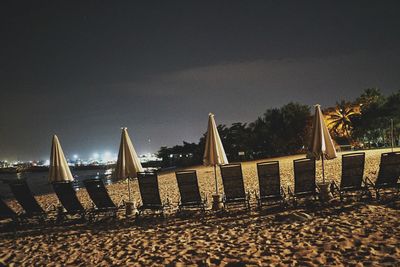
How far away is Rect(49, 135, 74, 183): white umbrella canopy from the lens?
8867mm

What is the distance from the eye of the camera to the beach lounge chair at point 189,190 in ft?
23.3

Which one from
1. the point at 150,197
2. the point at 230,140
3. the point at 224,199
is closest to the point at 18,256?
the point at 150,197

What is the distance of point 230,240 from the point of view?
5.18 m

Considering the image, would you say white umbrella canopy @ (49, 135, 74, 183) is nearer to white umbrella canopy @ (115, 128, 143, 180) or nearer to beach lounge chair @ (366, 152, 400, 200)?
white umbrella canopy @ (115, 128, 143, 180)

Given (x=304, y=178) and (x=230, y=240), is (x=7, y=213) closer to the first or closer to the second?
(x=230, y=240)

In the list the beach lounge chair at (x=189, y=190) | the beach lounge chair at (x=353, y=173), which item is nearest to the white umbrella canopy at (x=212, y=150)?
the beach lounge chair at (x=189, y=190)

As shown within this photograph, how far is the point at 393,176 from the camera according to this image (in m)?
6.82

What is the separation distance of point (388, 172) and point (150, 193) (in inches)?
198

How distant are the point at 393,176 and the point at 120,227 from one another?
5.78m

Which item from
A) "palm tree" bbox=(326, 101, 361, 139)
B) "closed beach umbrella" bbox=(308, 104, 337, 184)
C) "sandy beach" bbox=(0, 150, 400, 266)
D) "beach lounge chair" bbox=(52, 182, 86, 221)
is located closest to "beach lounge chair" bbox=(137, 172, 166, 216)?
"sandy beach" bbox=(0, 150, 400, 266)

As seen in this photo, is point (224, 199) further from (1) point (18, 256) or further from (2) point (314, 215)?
(1) point (18, 256)

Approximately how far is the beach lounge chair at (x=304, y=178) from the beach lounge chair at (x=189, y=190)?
195 cm

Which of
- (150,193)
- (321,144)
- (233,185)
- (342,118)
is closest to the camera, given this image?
(233,185)

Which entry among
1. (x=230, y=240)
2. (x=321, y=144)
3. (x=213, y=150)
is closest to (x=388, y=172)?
(x=321, y=144)
